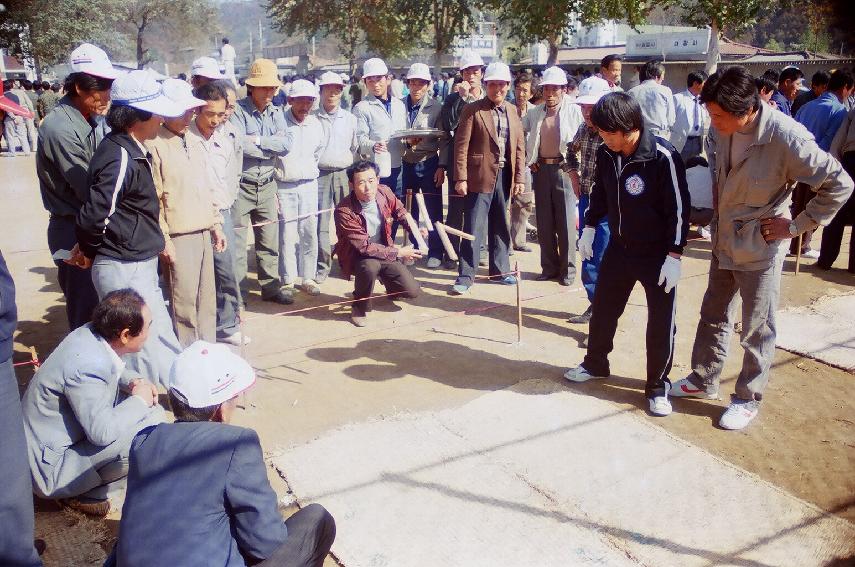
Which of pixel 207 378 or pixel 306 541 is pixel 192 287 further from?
pixel 306 541

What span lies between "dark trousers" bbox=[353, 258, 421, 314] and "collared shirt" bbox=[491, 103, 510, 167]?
146cm

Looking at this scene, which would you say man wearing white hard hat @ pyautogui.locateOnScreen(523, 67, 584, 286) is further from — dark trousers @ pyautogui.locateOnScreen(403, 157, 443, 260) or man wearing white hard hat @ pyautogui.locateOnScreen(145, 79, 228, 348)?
man wearing white hard hat @ pyautogui.locateOnScreen(145, 79, 228, 348)

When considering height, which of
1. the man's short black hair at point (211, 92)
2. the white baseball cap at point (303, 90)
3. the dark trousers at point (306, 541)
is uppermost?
the white baseball cap at point (303, 90)

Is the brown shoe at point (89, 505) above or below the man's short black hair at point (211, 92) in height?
below

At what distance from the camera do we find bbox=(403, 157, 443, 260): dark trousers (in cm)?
791

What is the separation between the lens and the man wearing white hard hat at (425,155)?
7.71 m

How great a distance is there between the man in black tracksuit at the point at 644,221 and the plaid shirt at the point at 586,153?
144 centimetres

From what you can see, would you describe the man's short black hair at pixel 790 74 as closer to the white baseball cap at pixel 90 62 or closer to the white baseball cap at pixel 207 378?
the white baseball cap at pixel 90 62

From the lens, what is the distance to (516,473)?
3.86 meters

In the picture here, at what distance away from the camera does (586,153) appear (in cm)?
618

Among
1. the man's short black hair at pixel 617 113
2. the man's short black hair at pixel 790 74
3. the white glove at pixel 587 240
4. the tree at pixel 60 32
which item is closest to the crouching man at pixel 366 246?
the white glove at pixel 587 240

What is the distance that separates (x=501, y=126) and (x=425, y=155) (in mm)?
1168

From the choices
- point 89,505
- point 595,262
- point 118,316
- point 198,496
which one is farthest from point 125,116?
point 595,262

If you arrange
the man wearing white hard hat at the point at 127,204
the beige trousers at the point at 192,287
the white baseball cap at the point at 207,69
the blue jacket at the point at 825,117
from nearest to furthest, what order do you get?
the man wearing white hard hat at the point at 127,204, the beige trousers at the point at 192,287, the white baseball cap at the point at 207,69, the blue jacket at the point at 825,117
